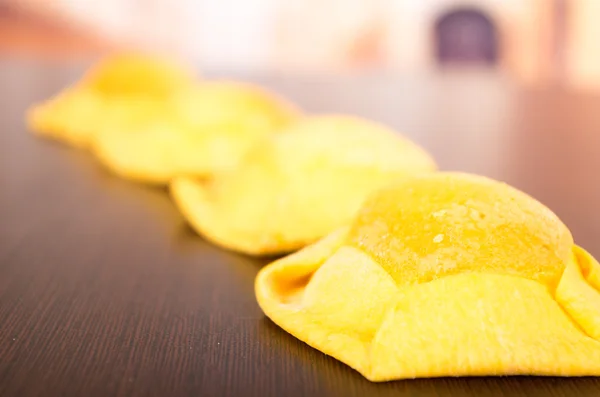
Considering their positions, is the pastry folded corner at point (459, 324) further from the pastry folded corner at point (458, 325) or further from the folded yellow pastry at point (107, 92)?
the folded yellow pastry at point (107, 92)

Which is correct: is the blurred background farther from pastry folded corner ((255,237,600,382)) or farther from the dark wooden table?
pastry folded corner ((255,237,600,382))

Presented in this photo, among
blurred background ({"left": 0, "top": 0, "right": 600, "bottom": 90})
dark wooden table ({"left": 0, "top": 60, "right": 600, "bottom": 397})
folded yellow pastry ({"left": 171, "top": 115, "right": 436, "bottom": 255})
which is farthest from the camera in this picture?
blurred background ({"left": 0, "top": 0, "right": 600, "bottom": 90})

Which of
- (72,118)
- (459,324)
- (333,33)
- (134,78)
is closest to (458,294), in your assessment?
(459,324)

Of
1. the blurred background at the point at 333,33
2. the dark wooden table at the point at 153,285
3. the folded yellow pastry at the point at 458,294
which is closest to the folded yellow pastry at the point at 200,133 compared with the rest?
the dark wooden table at the point at 153,285

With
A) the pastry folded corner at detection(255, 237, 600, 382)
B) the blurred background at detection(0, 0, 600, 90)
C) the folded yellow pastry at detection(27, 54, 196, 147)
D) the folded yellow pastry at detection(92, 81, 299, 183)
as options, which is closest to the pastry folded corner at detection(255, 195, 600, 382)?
the pastry folded corner at detection(255, 237, 600, 382)

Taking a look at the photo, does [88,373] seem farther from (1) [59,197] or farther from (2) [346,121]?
(1) [59,197]

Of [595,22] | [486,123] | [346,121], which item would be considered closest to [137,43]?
[595,22]

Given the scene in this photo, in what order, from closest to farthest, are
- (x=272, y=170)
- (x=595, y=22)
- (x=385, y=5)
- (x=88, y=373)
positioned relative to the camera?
(x=88, y=373)
(x=272, y=170)
(x=595, y=22)
(x=385, y=5)
